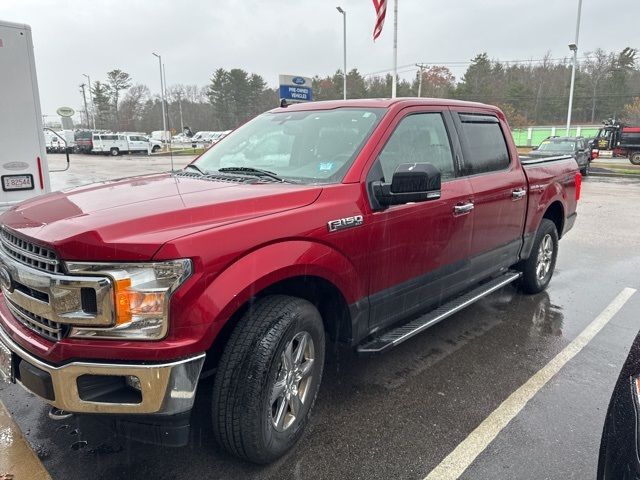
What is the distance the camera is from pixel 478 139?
13.5 ft

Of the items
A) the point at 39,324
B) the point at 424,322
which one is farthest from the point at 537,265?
the point at 39,324

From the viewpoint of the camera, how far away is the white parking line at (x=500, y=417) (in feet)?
8.30

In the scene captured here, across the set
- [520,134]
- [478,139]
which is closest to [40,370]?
[478,139]

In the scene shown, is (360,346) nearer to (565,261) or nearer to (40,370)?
(40,370)

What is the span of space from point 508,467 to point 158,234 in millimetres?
2140

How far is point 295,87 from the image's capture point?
48.6 feet

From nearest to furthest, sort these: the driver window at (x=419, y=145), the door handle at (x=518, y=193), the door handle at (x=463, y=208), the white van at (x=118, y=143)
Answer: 1. the driver window at (x=419, y=145)
2. the door handle at (x=463, y=208)
3. the door handle at (x=518, y=193)
4. the white van at (x=118, y=143)

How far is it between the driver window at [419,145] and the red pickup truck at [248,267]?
1 centimetres

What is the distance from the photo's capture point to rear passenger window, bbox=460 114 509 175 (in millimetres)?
3922

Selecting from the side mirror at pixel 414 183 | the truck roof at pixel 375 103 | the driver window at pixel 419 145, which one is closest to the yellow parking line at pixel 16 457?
the side mirror at pixel 414 183

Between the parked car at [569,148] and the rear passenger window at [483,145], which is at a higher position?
the rear passenger window at [483,145]

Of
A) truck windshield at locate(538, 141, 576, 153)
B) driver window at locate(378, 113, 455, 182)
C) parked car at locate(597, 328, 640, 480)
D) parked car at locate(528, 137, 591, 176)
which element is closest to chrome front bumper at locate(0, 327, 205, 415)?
parked car at locate(597, 328, 640, 480)

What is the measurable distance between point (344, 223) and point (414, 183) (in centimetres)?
45

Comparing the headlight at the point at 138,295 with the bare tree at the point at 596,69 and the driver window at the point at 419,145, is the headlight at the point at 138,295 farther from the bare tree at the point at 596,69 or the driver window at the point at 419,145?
the bare tree at the point at 596,69
